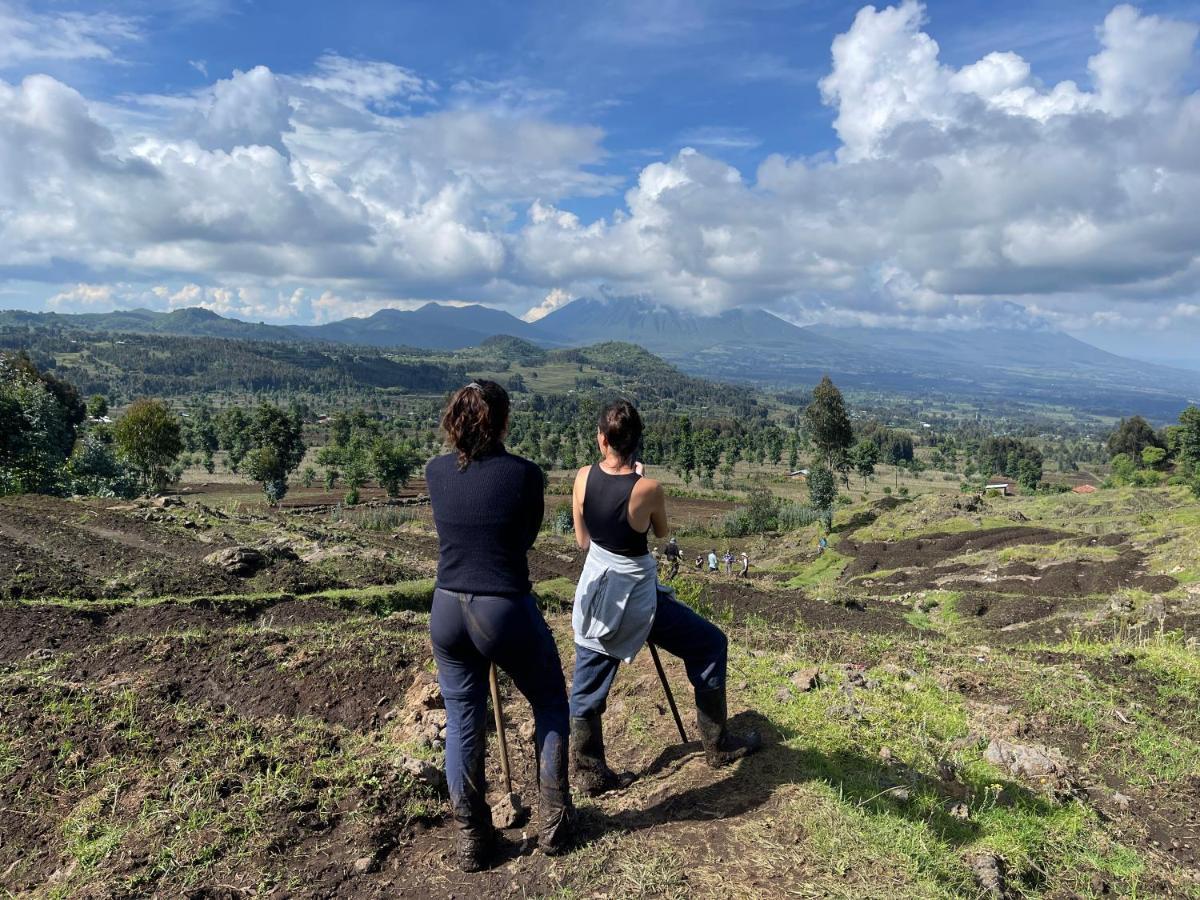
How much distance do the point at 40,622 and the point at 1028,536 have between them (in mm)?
27465

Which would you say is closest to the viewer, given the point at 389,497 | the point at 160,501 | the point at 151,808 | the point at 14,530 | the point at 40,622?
the point at 151,808

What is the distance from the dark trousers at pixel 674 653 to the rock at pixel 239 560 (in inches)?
419

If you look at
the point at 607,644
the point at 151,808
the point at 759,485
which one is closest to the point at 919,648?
the point at 607,644

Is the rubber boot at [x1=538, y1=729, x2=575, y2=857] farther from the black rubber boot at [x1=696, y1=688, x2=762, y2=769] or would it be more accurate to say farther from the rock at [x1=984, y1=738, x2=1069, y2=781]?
the rock at [x1=984, y1=738, x2=1069, y2=781]

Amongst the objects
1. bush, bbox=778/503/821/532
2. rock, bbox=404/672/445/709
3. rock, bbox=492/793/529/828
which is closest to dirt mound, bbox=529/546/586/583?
rock, bbox=404/672/445/709

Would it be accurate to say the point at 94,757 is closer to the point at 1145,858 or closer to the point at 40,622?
the point at 40,622

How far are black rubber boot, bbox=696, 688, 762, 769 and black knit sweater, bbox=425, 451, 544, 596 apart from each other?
1579 mm

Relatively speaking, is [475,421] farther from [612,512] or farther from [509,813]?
[509,813]

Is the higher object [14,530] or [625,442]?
[625,442]

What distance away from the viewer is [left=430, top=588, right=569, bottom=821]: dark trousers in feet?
11.1

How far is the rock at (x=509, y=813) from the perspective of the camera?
384 centimetres

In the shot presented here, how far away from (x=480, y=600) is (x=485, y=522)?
0.38m

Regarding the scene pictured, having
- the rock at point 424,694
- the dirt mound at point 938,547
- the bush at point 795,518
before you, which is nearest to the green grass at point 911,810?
the rock at point 424,694

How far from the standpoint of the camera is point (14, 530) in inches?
615
